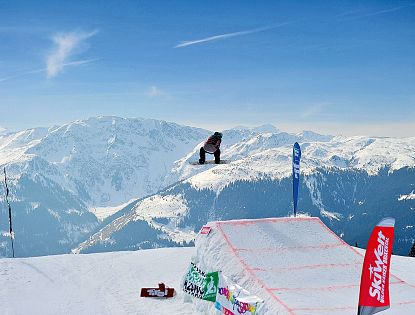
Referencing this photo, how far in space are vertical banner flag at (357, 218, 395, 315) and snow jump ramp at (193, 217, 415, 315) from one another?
346cm

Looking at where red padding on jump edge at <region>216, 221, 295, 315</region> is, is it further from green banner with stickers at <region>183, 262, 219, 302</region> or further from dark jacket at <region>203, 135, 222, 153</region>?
dark jacket at <region>203, 135, 222, 153</region>

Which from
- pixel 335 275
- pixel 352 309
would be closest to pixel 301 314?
pixel 352 309

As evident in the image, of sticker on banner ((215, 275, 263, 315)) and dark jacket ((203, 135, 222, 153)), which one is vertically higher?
dark jacket ((203, 135, 222, 153))

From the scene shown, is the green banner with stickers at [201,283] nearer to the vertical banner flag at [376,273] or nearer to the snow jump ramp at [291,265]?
the snow jump ramp at [291,265]

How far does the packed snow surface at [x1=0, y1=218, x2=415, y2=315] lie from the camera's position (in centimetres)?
2088

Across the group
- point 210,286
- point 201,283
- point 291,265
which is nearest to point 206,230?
point 201,283

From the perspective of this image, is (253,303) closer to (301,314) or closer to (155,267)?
(301,314)

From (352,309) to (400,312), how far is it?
180cm

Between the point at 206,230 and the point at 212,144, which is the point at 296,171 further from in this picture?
the point at 206,230

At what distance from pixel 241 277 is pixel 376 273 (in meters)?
8.47

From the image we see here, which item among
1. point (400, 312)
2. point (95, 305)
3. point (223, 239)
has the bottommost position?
point (95, 305)

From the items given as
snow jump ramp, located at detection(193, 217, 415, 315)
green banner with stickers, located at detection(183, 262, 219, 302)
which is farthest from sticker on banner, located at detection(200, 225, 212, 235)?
green banner with stickers, located at detection(183, 262, 219, 302)

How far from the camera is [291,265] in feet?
79.3

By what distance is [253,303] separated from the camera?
20203 mm
